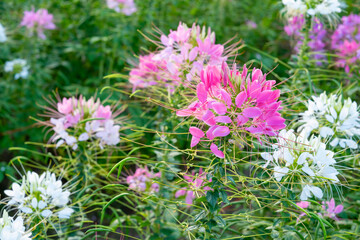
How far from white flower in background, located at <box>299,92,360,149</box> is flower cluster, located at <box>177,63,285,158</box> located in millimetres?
380

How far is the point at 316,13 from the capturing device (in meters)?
1.75

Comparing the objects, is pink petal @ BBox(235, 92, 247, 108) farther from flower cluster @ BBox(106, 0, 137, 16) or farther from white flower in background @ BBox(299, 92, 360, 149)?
flower cluster @ BBox(106, 0, 137, 16)

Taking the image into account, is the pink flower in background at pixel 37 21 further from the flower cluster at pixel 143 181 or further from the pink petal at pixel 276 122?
the pink petal at pixel 276 122

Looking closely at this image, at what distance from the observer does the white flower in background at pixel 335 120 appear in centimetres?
143

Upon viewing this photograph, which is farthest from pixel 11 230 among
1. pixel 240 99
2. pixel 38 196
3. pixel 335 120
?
pixel 335 120

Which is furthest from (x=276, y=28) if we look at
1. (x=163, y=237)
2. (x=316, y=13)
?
(x=163, y=237)

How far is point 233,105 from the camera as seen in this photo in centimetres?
110

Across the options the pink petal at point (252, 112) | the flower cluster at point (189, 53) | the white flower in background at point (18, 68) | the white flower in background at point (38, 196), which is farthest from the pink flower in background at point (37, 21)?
the pink petal at point (252, 112)

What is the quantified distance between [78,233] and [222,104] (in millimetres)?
858

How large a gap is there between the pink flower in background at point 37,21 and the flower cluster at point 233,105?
2.01 meters

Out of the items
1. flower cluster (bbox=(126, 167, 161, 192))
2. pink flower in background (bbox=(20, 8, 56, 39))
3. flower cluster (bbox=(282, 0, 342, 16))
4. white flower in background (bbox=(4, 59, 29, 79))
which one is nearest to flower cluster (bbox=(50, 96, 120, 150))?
flower cluster (bbox=(126, 167, 161, 192))

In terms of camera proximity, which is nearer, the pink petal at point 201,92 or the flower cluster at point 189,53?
the pink petal at point 201,92

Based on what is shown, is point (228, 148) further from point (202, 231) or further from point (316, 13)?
point (316, 13)

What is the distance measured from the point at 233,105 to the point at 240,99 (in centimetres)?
5
